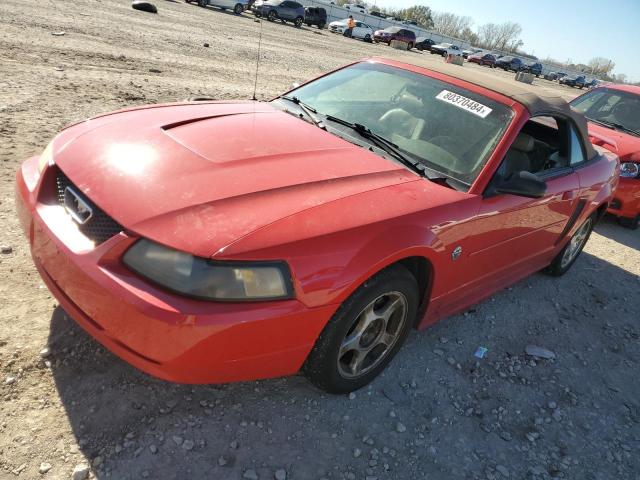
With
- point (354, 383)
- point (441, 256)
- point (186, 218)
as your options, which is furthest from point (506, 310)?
point (186, 218)

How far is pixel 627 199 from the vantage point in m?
6.01

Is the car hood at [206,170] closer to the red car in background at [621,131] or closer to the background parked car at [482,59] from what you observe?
the red car in background at [621,131]

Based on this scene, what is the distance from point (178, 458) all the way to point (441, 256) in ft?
5.26

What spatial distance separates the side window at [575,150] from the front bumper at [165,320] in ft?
8.90

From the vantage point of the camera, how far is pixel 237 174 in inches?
86.7

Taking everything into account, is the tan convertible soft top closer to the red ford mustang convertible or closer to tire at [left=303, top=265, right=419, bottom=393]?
the red ford mustang convertible

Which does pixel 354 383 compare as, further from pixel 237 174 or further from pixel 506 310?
pixel 506 310

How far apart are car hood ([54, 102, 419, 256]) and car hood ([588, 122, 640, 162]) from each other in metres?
4.57

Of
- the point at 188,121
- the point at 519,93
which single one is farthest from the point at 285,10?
the point at 188,121

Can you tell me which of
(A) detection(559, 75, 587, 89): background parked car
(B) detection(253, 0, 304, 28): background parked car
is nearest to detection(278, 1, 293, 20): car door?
(B) detection(253, 0, 304, 28): background parked car

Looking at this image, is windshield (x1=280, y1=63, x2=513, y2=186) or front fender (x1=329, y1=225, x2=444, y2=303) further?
windshield (x1=280, y1=63, x2=513, y2=186)

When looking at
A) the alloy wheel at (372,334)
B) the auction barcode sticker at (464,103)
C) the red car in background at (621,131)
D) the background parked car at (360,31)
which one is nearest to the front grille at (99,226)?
the alloy wheel at (372,334)

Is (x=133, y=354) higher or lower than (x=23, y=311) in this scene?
higher

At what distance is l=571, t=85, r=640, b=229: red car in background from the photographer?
585cm
